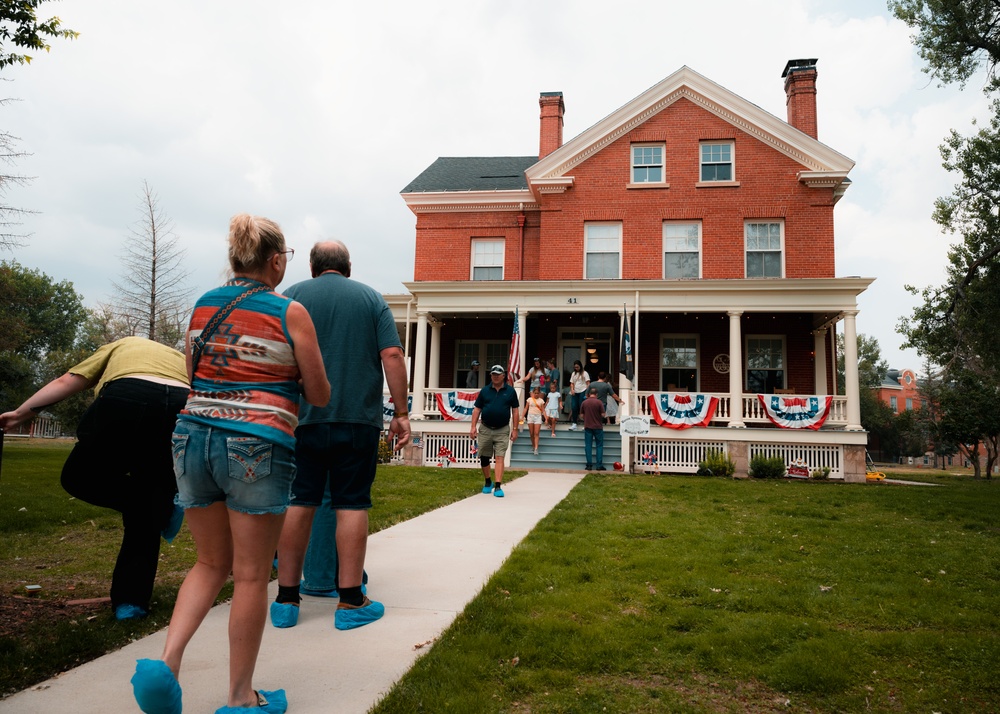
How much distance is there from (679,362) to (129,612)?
18793 mm

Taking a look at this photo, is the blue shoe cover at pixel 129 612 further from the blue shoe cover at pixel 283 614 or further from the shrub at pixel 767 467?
the shrub at pixel 767 467

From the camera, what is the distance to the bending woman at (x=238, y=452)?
95.0 inches

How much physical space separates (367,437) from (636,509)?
6.15 meters

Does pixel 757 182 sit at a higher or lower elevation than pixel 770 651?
higher

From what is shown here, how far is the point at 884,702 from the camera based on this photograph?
9.75 feet

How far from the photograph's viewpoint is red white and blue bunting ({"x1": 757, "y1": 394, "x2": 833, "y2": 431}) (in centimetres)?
1648

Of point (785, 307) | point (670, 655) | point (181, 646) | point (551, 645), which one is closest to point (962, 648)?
point (670, 655)

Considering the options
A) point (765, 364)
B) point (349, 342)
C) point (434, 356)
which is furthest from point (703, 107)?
point (349, 342)

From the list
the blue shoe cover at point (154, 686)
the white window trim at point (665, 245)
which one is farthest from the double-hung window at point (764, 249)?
the blue shoe cover at point (154, 686)

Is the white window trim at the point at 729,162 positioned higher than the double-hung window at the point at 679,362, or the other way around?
→ the white window trim at the point at 729,162

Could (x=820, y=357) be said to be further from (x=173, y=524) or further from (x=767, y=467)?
(x=173, y=524)

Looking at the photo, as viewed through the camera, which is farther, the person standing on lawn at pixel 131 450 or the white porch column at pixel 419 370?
the white porch column at pixel 419 370

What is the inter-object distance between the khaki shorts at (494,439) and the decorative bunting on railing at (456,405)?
7304 millimetres

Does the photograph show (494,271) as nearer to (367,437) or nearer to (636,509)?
(636,509)
